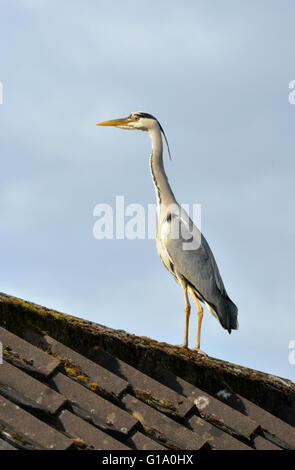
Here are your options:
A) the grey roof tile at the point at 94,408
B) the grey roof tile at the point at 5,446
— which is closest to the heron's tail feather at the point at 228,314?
the grey roof tile at the point at 94,408

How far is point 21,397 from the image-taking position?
359 centimetres

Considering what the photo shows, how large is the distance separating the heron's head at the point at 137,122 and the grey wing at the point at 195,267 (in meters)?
1.75

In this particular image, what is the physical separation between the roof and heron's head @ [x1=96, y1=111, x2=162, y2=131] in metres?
4.59

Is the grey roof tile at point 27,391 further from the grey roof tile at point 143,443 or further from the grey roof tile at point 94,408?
the grey roof tile at point 143,443

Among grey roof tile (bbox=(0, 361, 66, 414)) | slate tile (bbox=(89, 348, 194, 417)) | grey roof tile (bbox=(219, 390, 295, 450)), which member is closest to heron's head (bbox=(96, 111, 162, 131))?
grey roof tile (bbox=(219, 390, 295, 450))

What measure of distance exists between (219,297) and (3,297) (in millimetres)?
4049

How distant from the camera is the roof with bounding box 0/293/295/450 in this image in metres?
3.47

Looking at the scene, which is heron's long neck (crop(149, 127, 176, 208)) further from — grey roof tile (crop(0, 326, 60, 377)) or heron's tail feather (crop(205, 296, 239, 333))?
grey roof tile (crop(0, 326, 60, 377))

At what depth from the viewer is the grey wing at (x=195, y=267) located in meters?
8.55

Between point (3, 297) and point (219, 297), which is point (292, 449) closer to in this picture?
point (3, 297)

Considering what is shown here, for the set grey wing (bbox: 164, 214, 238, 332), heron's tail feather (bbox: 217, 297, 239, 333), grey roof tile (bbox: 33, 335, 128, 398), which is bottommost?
grey roof tile (bbox: 33, 335, 128, 398)

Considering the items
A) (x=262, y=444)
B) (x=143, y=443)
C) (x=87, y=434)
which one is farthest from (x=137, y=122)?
(x=87, y=434)

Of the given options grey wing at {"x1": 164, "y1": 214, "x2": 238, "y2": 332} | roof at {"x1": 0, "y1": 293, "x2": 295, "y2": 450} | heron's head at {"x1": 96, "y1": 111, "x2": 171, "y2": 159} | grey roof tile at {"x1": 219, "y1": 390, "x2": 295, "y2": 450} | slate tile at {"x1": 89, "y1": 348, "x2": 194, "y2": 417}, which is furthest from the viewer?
heron's head at {"x1": 96, "y1": 111, "x2": 171, "y2": 159}
